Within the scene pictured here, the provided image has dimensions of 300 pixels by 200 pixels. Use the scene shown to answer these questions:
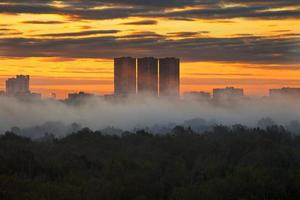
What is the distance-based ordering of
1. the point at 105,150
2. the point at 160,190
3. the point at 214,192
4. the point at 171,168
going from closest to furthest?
the point at 214,192
the point at 160,190
the point at 171,168
the point at 105,150

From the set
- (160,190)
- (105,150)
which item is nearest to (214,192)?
(160,190)

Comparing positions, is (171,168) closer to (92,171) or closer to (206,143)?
(92,171)

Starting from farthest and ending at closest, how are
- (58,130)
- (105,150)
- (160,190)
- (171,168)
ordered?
(58,130), (105,150), (171,168), (160,190)

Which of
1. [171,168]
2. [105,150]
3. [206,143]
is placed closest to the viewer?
[171,168]

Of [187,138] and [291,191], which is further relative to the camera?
[187,138]

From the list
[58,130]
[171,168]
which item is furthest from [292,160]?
[58,130]

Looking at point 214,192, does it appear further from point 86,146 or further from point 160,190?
point 86,146
